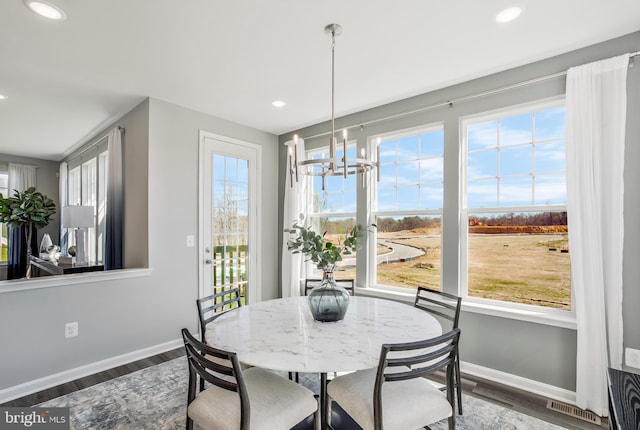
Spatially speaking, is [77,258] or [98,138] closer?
[77,258]

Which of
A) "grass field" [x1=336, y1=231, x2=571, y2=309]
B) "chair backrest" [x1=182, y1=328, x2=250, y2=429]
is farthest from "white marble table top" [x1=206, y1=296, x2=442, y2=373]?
"grass field" [x1=336, y1=231, x2=571, y2=309]

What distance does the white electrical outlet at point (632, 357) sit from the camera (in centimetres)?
202

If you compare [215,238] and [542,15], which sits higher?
[542,15]

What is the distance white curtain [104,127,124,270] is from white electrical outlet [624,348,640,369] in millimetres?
4481

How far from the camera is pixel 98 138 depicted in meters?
4.66

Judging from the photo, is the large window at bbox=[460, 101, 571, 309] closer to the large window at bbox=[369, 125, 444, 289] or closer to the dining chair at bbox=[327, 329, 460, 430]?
the large window at bbox=[369, 125, 444, 289]

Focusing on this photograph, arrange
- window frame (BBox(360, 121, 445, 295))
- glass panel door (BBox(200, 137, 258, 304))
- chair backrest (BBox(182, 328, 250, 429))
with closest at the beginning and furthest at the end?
chair backrest (BBox(182, 328, 250, 429))
window frame (BBox(360, 121, 445, 295))
glass panel door (BBox(200, 137, 258, 304))

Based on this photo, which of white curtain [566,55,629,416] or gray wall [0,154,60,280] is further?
gray wall [0,154,60,280]

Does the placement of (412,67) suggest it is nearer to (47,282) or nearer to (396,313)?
(396,313)

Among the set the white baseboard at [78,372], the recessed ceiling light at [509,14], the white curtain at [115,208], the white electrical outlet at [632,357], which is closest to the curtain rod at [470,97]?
the recessed ceiling light at [509,14]

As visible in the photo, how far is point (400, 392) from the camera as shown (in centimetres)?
152

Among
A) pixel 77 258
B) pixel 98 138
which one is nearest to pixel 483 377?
pixel 77 258

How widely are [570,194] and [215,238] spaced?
3.41 metres

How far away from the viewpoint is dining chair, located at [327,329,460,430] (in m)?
1.32
